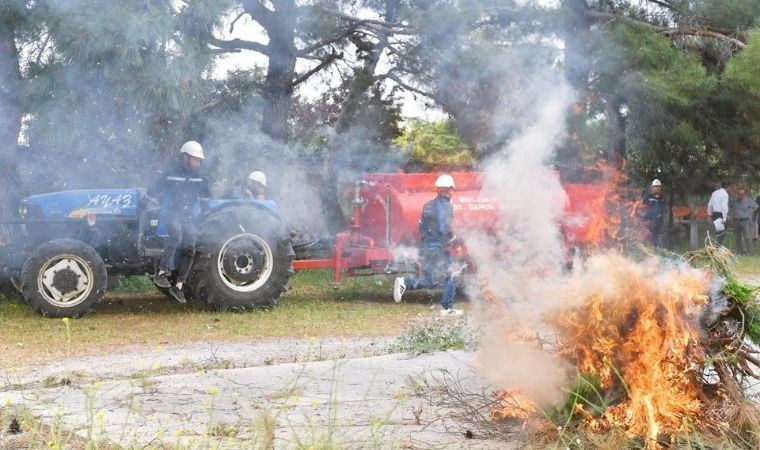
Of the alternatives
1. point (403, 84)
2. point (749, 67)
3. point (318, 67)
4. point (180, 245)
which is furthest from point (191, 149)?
point (749, 67)

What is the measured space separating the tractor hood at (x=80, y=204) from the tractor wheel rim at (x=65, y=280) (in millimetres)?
723

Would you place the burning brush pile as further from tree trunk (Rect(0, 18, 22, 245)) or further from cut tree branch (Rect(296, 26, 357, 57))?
cut tree branch (Rect(296, 26, 357, 57))

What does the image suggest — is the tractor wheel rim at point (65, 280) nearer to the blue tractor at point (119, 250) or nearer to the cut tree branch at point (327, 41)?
the blue tractor at point (119, 250)

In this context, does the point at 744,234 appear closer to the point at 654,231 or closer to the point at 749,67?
the point at 654,231

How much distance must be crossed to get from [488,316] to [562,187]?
25.5 feet

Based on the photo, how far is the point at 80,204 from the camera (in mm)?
10844

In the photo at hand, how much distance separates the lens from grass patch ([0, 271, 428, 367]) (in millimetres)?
8677

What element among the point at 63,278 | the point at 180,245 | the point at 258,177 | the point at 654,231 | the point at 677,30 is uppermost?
the point at 677,30

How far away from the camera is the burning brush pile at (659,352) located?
4660mm

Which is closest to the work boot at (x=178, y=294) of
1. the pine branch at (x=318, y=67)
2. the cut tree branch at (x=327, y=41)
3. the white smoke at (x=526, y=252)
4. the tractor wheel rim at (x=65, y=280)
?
the tractor wheel rim at (x=65, y=280)

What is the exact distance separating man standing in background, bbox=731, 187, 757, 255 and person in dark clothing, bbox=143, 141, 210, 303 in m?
15.4

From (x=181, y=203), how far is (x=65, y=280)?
4.89ft

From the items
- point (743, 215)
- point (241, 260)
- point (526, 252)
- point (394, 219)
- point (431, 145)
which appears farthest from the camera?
point (743, 215)

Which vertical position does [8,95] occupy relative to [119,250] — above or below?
above
